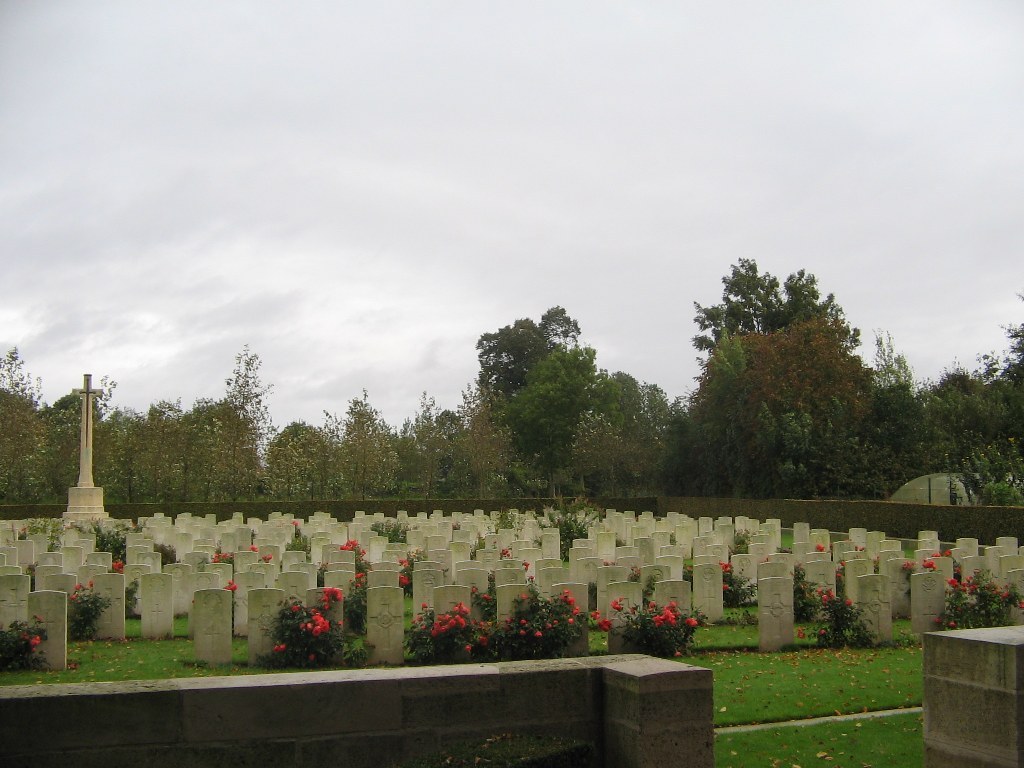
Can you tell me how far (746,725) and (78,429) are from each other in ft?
115

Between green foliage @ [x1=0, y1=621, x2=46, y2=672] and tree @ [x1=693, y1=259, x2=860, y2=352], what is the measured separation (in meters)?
43.7

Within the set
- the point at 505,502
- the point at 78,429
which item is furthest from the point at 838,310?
the point at 78,429

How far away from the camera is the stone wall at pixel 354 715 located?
15.6 feet

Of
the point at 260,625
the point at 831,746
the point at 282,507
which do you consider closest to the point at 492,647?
the point at 260,625

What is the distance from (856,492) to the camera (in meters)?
34.8

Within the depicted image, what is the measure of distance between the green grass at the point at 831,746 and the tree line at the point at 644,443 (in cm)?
2243

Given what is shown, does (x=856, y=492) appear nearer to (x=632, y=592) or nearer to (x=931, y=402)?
(x=931, y=402)

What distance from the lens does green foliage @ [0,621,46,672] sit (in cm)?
952

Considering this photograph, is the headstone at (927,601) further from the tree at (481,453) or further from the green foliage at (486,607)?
the tree at (481,453)

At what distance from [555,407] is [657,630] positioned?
43389 millimetres

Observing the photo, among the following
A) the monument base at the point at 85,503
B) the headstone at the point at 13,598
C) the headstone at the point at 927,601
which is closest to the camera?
the headstone at the point at 13,598

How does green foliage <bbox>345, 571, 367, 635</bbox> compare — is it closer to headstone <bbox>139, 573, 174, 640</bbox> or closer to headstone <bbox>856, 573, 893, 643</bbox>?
headstone <bbox>139, 573, 174, 640</bbox>

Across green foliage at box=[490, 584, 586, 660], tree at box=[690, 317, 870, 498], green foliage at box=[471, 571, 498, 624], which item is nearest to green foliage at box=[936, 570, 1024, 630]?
green foliage at box=[490, 584, 586, 660]

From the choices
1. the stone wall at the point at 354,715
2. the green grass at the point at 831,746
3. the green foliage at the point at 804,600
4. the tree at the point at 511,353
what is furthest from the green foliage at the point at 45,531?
the tree at the point at 511,353
